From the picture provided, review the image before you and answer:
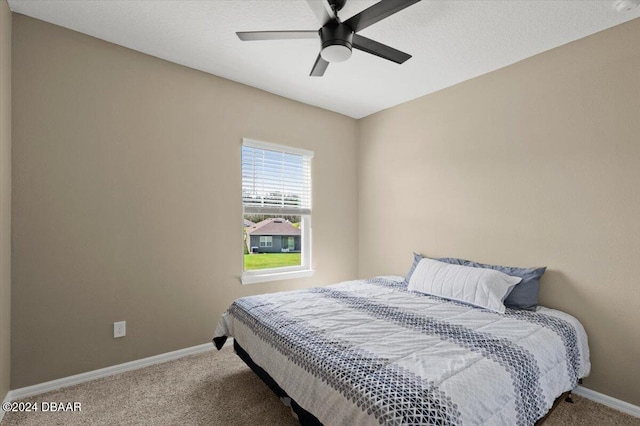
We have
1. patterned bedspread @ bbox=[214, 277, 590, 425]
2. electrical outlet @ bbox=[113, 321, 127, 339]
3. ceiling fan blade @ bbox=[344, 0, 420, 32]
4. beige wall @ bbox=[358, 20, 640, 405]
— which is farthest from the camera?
electrical outlet @ bbox=[113, 321, 127, 339]

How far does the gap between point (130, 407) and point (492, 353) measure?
2.23 meters

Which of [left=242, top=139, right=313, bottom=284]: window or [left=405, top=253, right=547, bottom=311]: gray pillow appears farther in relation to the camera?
[left=242, top=139, right=313, bottom=284]: window

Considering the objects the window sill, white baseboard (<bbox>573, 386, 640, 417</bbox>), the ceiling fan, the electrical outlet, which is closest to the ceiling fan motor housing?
the ceiling fan

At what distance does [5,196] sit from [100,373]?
144cm

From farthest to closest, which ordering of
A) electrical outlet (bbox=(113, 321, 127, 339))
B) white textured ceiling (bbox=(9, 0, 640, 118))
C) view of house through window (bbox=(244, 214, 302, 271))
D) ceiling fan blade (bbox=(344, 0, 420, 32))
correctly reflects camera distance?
view of house through window (bbox=(244, 214, 302, 271)), electrical outlet (bbox=(113, 321, 127, 339)), white textured ceiling (bbox=(9, 0, 640, 118)), ceiling fan blade (bbox=(344, 0, 420, 32))

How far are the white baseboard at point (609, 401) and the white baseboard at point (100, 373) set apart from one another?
3.02 m

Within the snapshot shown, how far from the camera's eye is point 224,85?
313 centimetres

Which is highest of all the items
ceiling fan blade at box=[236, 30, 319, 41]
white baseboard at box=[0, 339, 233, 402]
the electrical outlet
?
ceiling fan blade at box=[236, 30, 319, 41]

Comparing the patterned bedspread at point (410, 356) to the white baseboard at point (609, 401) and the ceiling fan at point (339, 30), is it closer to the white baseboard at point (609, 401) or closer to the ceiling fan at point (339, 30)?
the white baseboard at point (609, 401)

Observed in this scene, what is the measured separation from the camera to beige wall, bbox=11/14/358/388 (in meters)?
2.22

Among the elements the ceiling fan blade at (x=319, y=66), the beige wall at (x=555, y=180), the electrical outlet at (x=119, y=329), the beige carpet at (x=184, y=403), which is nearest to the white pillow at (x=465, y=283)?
the beige wall at (x=555, y=180)

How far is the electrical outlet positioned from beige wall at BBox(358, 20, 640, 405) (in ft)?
→ 9.31

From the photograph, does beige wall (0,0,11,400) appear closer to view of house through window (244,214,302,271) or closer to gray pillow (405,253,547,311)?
view of house through window (244,214,302,271)

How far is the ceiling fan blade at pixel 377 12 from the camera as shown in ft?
5.17
